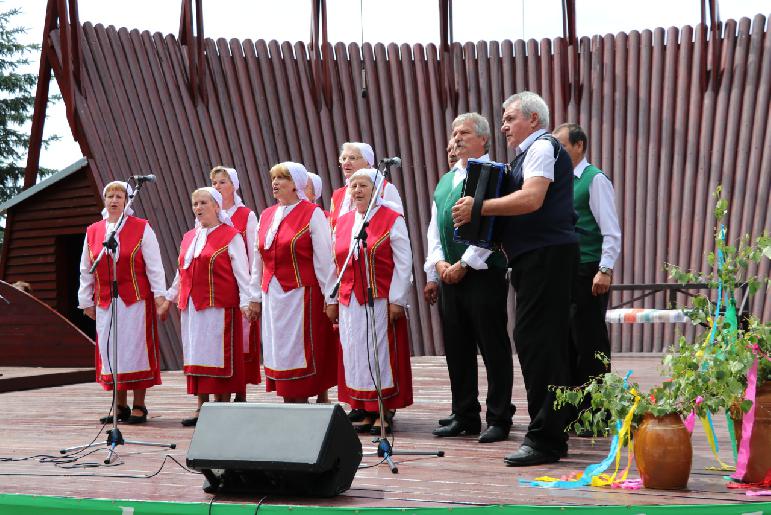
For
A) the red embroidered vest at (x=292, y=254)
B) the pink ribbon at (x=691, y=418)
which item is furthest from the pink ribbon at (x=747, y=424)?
the red embroidered vest at (x=292, y=254)

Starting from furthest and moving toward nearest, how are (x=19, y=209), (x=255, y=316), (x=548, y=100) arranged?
(x=19, y=209) < (x=548, y=100) < (x=255, y=316)

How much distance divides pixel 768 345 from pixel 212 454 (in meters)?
1.89

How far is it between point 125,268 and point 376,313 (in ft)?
5.63

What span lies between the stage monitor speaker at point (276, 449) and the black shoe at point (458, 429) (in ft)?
4.34

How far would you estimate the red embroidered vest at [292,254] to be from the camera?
512 centimetres

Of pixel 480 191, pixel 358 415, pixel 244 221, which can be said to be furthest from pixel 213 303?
pixel 480 191

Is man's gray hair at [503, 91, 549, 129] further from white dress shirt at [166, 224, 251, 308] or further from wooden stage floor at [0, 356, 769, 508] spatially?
white dress shirt at [166, 224, 251, 308]

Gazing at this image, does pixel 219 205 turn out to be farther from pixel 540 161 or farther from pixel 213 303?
pixel 540 161

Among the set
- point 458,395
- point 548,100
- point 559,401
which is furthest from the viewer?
point 548,100

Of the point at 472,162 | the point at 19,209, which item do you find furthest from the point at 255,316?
the point at 19,209

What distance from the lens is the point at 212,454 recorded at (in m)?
3.18

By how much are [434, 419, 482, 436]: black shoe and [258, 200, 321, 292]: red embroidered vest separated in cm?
108

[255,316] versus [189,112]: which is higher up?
[189,112]

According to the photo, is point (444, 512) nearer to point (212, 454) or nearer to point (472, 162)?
point (212, 454)
